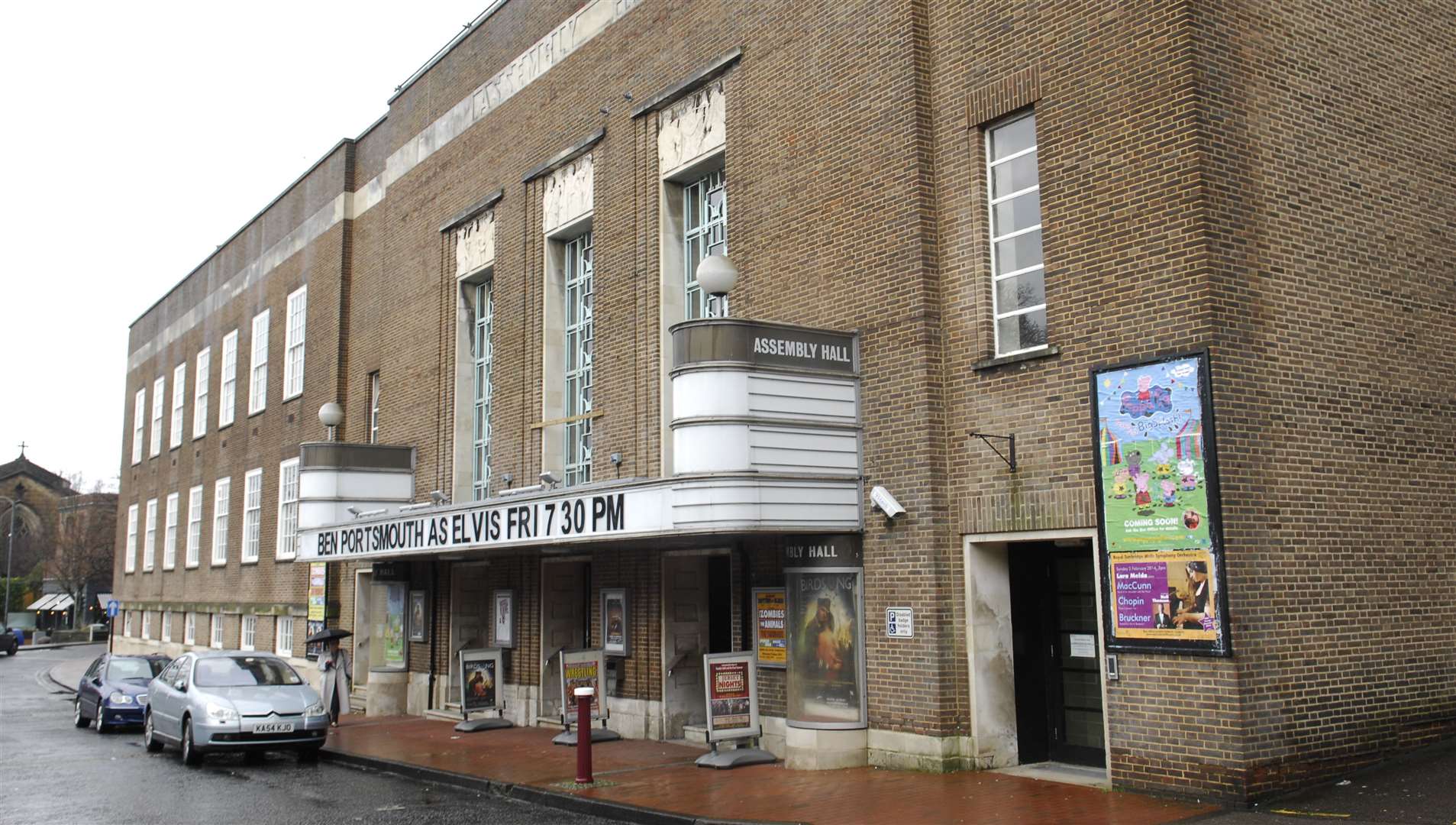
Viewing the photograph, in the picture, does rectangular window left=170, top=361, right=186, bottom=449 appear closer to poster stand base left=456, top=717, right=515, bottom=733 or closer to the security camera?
poster stand base left=456, top=717, right=515, bottom=733

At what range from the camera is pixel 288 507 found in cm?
2902

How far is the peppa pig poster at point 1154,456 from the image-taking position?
10219mm

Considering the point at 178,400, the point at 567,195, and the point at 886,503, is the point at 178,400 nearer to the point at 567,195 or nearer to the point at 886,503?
the point at 567,195

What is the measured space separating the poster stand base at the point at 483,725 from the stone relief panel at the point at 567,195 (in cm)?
783

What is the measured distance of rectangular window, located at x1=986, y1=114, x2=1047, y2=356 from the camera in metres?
12.1

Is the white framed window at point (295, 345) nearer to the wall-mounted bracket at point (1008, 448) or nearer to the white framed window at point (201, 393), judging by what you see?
the white framed window at point (201, 393)

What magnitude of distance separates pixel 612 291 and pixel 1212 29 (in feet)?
30.7

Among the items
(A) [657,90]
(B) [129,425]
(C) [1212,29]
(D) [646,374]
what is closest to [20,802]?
(D) [646,374]

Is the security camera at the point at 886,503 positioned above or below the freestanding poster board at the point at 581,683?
above

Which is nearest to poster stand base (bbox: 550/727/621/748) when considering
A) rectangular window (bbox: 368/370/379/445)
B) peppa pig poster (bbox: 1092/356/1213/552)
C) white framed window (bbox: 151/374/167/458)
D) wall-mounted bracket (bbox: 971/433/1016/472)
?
wall-mounted bracket (bbox: 971/433/1016/472)

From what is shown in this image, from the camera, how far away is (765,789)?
11766 mm

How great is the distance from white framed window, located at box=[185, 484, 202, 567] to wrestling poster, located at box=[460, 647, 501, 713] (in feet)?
67.7

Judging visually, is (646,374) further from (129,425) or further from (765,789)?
(129,425)

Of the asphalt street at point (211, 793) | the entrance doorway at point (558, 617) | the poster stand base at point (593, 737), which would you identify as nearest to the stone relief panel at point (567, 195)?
the entrance doorway at point (558, 617)
